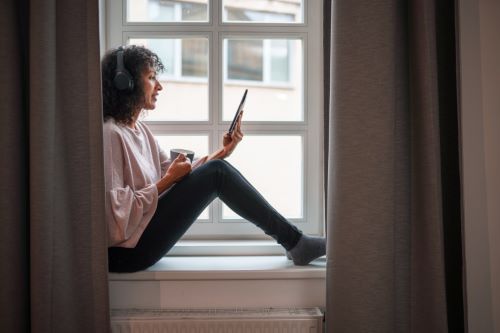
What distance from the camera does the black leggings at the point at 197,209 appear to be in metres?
1.71

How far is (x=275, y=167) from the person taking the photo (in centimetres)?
214

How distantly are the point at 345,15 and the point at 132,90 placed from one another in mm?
858

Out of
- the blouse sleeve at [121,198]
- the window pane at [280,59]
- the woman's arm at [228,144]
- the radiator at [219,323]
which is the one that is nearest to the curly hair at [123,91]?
the blouse sleeve at [121,198]

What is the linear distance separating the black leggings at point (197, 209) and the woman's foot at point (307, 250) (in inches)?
1.0

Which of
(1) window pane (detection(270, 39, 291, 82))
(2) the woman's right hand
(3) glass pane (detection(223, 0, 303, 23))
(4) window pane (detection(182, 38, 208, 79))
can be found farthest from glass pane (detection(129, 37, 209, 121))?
(2) the woman's right hand

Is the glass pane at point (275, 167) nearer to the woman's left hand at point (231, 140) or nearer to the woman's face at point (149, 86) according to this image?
the woman's left hand at point (231, 140)

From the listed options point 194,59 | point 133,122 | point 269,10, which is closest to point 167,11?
point 194,59

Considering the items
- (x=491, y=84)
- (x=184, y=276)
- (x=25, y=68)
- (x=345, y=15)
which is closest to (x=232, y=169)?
(x=184, y=276)

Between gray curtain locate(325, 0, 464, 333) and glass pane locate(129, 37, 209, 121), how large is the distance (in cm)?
72

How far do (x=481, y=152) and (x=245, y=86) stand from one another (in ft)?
3.39

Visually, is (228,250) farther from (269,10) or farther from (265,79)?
(269,10)

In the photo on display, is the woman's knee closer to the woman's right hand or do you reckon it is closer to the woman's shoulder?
the woman's right hand

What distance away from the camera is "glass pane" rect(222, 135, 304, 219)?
2123 mm

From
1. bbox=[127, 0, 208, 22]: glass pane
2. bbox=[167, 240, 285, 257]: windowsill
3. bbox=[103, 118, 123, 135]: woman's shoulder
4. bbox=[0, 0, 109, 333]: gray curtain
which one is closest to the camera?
bbox=[0, 0, 109, 333]: gray curtain
